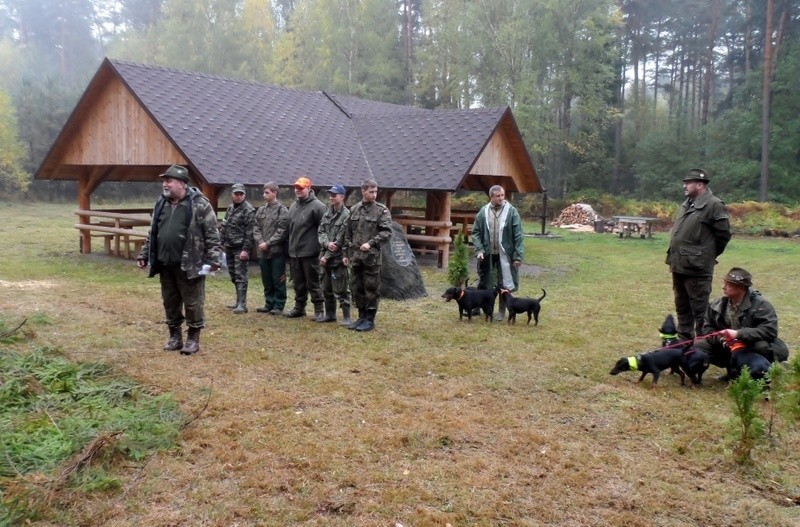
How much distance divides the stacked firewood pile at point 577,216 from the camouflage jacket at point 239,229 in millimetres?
19856

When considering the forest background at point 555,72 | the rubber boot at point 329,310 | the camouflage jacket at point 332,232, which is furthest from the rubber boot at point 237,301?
the forest background at point 555,72

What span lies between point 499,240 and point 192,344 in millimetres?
3953

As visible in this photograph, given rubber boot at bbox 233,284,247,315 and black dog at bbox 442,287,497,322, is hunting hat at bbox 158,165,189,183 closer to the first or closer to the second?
rubber boot at bbox 233,284,247,315

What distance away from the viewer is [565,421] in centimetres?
482

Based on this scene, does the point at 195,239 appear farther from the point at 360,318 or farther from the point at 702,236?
the point at 702,236

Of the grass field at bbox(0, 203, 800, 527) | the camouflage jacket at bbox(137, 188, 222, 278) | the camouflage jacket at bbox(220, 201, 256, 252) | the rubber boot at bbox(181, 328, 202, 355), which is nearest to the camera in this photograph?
the grass field at bbox(0, 203, 800, 527)

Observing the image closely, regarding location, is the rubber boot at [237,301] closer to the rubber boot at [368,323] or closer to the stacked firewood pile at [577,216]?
the rubber boot at [368,323]

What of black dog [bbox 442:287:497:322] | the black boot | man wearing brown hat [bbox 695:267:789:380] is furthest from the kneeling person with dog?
man wearing brown hat [bbox 695:267:789:380]

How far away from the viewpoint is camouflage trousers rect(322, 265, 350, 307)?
770 centimetres

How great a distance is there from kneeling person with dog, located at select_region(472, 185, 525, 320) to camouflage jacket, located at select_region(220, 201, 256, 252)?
3.06 metres

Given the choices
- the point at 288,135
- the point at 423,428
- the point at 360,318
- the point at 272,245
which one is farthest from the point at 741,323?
the point at 288,135

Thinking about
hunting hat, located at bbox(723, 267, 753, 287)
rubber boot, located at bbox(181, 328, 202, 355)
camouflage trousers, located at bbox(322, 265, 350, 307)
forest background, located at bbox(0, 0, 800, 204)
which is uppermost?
forest background, located at bbox(0, 0, 800, 204)

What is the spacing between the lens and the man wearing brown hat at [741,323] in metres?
5.39

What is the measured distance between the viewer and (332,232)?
25.1 ft
